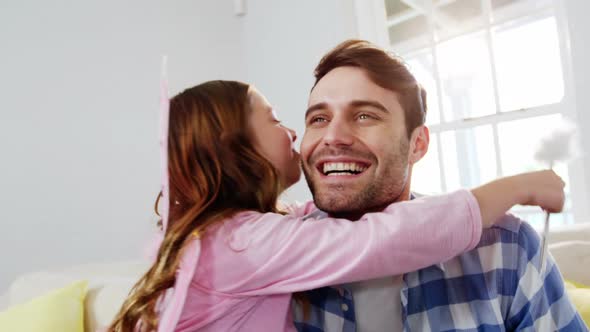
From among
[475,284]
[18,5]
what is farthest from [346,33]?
[475,284]

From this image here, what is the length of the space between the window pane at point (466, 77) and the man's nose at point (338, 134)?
1895mm

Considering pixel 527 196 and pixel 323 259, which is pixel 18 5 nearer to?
pixel 323 259

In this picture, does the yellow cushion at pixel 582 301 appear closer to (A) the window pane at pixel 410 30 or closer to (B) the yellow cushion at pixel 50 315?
(B) the yellow cushion at pixel 50 315

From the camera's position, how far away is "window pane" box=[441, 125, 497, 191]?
2910mm

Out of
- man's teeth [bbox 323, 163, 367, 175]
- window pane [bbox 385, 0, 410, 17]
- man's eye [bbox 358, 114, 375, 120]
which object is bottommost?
man's teeth [bbox 323, 163, 367, 175]

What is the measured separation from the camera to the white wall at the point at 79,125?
9.34ft

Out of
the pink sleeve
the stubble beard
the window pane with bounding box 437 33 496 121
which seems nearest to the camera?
the pink sleeve

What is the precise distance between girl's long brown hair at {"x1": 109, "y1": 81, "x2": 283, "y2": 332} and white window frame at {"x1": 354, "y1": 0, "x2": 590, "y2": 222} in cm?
164

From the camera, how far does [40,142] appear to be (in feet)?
9.62

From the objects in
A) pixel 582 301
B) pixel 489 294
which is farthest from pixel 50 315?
pixel 582 301

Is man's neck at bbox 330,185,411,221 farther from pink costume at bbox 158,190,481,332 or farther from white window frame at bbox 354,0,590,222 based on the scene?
white window frame at bbox 354,0,590,222

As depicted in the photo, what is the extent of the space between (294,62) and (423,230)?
2.73 m

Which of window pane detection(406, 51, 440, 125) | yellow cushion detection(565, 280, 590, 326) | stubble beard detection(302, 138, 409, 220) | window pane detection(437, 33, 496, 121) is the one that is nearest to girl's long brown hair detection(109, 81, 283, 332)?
stubble beard detection(302, 138, 409, 220)

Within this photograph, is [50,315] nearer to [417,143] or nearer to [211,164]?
[211,164]
